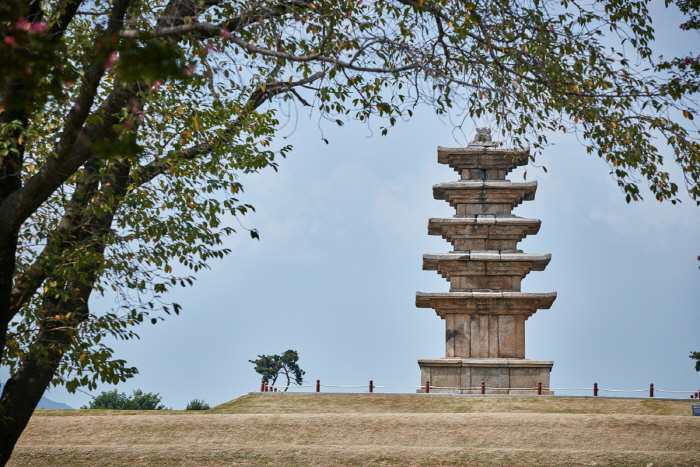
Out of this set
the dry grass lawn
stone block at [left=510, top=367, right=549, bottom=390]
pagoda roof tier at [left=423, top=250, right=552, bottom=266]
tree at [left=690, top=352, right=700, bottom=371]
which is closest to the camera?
the dry grass lawn

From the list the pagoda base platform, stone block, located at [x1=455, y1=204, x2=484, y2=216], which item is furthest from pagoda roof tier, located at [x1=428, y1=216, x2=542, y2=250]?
the pagoda base platform

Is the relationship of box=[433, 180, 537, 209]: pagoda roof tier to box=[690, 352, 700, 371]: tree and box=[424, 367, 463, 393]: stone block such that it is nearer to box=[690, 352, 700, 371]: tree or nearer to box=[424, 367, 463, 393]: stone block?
box=[424, 367, 463, 393]: stone block

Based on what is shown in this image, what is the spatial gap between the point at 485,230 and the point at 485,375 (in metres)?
6.38

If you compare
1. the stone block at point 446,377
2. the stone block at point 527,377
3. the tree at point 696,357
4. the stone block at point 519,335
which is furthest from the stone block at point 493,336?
the tree at point 696,357

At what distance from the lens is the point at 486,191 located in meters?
33.5

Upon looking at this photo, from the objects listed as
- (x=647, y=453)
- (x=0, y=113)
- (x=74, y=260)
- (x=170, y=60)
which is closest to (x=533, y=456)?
(x=647, y=453)

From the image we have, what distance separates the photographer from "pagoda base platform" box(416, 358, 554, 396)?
29.8 metres

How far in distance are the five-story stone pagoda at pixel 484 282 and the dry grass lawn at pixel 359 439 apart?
5404mm

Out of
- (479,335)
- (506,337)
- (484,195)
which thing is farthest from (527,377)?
(484,195)

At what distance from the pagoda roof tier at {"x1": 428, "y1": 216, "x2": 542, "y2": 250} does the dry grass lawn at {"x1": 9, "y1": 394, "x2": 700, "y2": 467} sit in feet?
32.4

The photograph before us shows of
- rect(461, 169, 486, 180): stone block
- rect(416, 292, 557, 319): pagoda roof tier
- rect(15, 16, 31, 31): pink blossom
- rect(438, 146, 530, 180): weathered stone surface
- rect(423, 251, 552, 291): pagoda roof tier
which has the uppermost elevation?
rect(438, 146, 530, 180): weathered stone surface

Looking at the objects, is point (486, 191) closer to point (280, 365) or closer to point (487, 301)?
point (487, 301)

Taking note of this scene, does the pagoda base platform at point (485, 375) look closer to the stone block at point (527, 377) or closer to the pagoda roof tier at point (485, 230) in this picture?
the stone block at point (527, 377)

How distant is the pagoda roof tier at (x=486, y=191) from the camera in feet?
109
